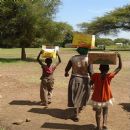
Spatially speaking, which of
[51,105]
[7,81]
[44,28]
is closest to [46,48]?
[51,105]

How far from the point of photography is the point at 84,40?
9.88 meters

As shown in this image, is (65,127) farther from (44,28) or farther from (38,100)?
(44,28)

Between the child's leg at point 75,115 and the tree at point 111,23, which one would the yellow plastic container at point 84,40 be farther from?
the tree at point 111,23

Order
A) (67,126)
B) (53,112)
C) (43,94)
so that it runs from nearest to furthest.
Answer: (67,126) < (53,112) < (43,94)

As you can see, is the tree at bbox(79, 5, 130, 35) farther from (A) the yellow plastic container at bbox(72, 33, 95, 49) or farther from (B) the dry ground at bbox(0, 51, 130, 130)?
(A) the yellow plastic container at bbox(72, 33, 95, 49)

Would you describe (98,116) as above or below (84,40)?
below

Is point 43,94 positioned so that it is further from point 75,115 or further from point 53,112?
point 75,115

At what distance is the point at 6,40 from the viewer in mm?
31484

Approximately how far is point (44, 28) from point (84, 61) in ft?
71.5

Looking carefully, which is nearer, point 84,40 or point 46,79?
A: point 84,40

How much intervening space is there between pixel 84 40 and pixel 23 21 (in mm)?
21379

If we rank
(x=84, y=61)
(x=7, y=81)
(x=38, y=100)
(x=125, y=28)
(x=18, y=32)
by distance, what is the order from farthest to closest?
(x=125, y=28), (x=18, y=32), (x=7, y=81), (x=38, y=100), (x=84, y=61)

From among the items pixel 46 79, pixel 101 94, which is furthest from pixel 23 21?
pixel 101 94

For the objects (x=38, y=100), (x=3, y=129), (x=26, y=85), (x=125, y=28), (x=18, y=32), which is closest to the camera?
(x=3, y=129)
